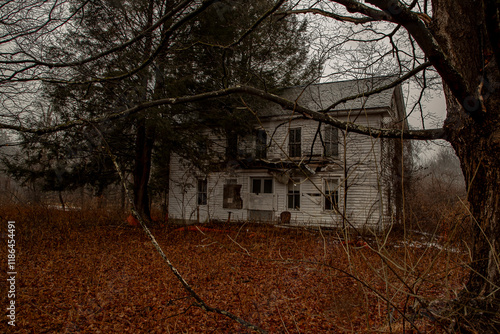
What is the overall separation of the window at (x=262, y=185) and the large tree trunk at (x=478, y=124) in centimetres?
1204

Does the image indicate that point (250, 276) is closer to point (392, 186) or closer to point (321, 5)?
point (321, 5)

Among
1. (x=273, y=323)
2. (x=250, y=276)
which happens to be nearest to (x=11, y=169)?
(x=250, y=276)

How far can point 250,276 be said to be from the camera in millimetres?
5531

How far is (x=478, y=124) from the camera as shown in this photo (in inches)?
86.4

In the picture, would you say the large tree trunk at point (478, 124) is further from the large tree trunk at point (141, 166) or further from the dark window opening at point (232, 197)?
the dark window opening at point (232, 197)

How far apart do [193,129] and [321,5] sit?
7.50 metres

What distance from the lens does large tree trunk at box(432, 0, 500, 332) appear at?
6.84 ft

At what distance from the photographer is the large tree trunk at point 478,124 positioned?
2086mm

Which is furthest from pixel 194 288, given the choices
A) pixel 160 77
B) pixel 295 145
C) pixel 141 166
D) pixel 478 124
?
pixel 295 145

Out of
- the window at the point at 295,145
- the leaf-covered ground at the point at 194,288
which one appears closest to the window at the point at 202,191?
the window at the point at 295,145

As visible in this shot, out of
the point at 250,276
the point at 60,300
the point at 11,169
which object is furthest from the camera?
the point at 11,169

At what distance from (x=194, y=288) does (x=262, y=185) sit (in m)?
9.97

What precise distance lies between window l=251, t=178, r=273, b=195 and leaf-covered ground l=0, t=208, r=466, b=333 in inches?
257

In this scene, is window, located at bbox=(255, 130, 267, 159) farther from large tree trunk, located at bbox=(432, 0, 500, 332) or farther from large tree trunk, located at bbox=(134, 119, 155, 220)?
large tree trunk, located at bbox=(432, 0, 500, 332)
